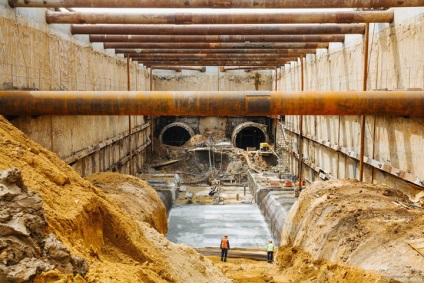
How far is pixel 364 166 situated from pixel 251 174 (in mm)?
9972

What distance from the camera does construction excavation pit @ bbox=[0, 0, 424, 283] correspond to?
14.1ft

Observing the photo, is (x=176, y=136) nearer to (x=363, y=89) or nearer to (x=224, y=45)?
(x=224, y=45)

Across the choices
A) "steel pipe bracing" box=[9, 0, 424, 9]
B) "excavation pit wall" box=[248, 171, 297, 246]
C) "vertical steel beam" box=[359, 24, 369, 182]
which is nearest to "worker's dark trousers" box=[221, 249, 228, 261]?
"excavation pit wall" box=[248, 171, 297, 246]

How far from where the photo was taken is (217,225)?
49.3 ft

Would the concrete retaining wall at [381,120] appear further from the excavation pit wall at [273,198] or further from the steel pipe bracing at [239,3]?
the excavation pit wall at [273,198]

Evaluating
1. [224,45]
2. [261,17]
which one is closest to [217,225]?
[224,45]

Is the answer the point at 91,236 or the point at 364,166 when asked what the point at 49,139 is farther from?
the point at 364,166

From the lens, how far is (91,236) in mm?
4375

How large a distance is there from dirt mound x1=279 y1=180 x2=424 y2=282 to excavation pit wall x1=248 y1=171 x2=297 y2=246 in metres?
3.54

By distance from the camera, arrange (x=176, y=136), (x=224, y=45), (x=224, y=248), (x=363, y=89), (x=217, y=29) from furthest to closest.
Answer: (x=176, y=136), (x=224, y=45), (x=217, y=29), (x=224, y=248), (x=363, y=89)

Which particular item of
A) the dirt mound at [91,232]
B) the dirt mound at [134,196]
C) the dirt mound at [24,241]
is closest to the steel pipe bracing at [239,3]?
the dirt mound at [91,232]

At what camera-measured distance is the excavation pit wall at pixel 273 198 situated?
12922 millimetres

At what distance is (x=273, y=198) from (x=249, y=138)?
658 inches

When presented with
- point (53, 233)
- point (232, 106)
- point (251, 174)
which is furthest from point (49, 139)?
point (251, 174)
